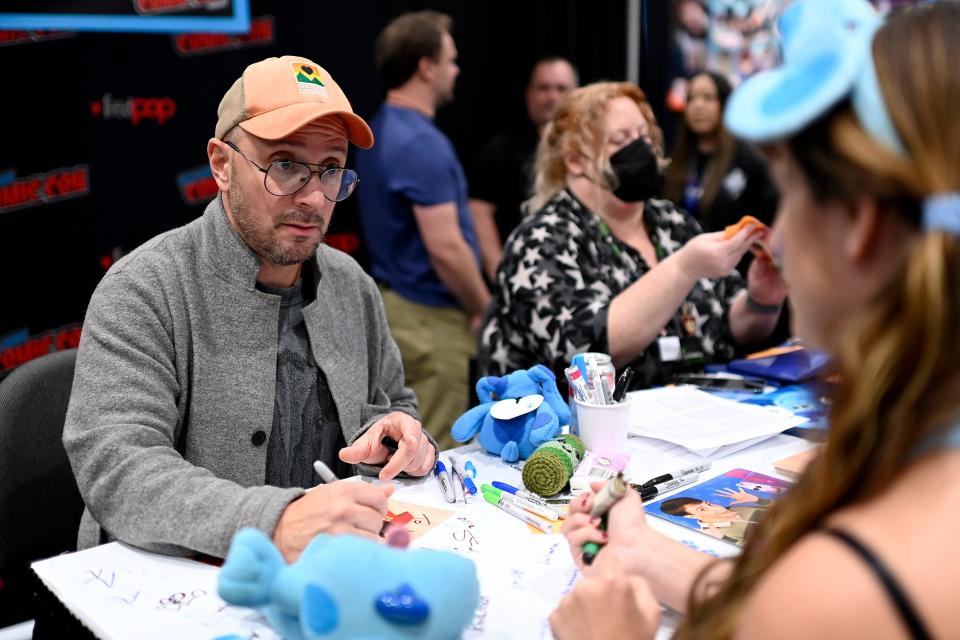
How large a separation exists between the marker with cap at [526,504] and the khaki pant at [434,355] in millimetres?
1806

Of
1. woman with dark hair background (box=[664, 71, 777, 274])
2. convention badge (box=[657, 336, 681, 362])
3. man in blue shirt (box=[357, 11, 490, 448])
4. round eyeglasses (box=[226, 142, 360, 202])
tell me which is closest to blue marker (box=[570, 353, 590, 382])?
round eyeglasses (box=[226, 142, 360, 202])

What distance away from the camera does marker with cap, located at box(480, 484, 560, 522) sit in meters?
1.29

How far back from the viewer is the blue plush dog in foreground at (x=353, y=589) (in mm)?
Answer: 857

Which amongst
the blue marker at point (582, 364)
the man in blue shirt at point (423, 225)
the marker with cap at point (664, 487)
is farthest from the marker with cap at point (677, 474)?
the man in blue shirt at point (423, 225)

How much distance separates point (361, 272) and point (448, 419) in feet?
4.88

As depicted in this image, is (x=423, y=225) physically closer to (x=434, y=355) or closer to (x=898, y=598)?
(x=434, y=355)

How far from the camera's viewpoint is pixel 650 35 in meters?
4.60

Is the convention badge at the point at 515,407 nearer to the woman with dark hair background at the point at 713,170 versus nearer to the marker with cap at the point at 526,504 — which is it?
the marker with cap at the point at 526,504

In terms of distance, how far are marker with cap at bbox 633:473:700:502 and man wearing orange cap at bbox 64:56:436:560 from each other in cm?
36

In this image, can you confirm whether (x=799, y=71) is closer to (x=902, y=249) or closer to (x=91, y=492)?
(x=902, y=249)

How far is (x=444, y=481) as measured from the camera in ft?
4.57

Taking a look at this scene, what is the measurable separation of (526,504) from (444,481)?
0.16 metres

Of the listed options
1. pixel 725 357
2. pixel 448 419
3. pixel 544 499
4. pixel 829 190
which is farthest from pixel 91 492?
pixel 448 419

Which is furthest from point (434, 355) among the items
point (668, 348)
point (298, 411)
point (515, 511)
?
point (515, 511)
